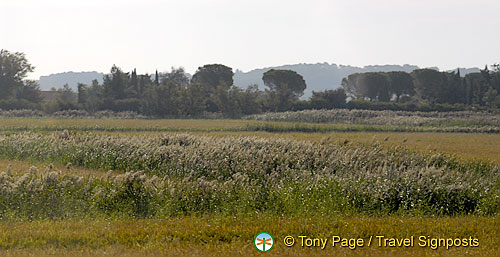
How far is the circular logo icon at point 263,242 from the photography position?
1008cm

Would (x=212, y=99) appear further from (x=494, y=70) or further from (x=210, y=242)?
(x=210, y=242)

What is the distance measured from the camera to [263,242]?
10320mm

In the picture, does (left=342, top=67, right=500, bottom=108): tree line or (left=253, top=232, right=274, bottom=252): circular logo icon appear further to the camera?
(left=342, top=67, right=500, bottom=108): tree line

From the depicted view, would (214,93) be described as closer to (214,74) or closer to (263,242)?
(214,74)

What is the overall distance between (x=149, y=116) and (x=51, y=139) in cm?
4854

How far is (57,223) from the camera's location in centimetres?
1198

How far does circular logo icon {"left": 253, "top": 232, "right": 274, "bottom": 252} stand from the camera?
10084 millimetres

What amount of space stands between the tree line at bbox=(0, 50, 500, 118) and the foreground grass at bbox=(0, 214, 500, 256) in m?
66.7

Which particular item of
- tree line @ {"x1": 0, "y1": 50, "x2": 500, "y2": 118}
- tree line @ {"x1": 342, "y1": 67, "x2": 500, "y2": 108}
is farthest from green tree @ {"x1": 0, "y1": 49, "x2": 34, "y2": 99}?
tree line @ {"x1": 342, "y1": 67, "x2": 500, "y2": 108}

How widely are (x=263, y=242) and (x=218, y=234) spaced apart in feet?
3.95

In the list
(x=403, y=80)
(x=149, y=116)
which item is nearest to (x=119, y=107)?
(x=149, y=116)

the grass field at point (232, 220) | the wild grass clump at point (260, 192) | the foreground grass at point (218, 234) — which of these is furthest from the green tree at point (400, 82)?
the foreground grass at point (218, 234)

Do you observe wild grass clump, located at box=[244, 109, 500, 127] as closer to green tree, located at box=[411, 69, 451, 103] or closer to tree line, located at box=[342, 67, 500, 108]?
tree line, located at box=[342, 67, 500, 108]

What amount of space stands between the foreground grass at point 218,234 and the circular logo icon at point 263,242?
14 centimetres
